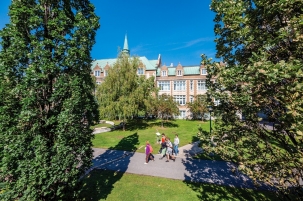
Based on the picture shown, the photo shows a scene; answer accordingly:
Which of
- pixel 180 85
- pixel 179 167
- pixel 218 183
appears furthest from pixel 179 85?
pixel 218 183

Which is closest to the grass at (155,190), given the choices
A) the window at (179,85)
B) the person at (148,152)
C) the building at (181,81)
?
the person at (148,152)

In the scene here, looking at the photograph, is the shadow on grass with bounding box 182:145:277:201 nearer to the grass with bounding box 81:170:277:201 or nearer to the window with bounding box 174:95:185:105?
the grass with bounding box 81:170:277:201

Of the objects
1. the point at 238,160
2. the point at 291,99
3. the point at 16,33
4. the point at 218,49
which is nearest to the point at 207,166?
the point at 238,160

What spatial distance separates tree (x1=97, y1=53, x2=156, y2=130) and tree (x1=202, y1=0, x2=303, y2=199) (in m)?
17.1

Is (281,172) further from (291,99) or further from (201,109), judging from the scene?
(201,109)

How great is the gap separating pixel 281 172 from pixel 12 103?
7149mm

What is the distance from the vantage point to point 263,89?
11.4ft

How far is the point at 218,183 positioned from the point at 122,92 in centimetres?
1598

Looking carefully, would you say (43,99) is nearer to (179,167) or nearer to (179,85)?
(179,167)

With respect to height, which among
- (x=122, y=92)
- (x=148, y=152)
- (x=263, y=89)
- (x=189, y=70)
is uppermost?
(x=189, y=70)

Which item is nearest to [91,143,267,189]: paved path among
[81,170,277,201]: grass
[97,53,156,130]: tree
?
[81,170,277,201]: grass

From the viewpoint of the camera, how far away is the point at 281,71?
9.32 feet

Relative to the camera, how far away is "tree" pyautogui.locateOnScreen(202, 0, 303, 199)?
2904mm

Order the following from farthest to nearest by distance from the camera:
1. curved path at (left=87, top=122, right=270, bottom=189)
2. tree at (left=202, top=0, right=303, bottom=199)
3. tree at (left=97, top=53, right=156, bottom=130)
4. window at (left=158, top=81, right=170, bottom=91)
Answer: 1. window at (left=158, top=81, right=170, bottom=91)
2. tree at (left=97, top=53, right=156, bottom=130)
3. curved path at (left=87, top=122, right=270, bottom=189)
4. tree at (left=202, top=0, right=303, bottom=199)
